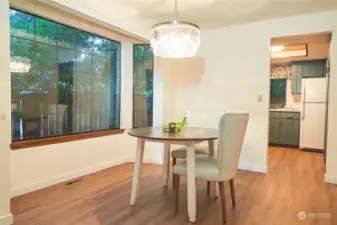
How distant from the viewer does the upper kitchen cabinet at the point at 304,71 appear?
215 inches

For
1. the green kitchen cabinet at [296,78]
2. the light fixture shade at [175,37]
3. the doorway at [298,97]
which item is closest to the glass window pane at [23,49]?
the light fixture shade at [175,37]

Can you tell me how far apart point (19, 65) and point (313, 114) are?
18.4 ft

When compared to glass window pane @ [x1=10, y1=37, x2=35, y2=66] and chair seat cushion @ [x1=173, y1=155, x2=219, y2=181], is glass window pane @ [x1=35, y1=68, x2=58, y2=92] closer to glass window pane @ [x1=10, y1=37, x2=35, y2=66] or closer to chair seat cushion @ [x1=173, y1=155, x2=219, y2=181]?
glass window pane @ [x1=10, y1=37, x2=35, y2=66]

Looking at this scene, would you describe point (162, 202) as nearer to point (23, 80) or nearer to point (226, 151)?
point (226, 151)

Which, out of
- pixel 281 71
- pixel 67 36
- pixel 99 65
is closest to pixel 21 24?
pixel 67 36

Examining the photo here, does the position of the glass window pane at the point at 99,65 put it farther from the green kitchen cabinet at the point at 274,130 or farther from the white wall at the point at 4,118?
the green kitchen cabinet at the point at 274,130

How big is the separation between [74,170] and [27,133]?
824mm

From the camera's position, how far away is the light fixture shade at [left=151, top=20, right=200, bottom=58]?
2.30m

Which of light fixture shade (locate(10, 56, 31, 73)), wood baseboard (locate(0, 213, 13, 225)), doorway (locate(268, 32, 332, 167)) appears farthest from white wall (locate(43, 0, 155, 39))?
doorway (locate(268, 32, 332, 167))

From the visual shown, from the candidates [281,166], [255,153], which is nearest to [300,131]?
[281,166]

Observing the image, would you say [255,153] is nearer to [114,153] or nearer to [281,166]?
[281,166]

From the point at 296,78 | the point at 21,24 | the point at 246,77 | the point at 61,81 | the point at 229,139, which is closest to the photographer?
the point at 229,139

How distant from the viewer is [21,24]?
9.11 feet

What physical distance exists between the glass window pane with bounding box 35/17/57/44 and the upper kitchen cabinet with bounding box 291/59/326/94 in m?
5.37
